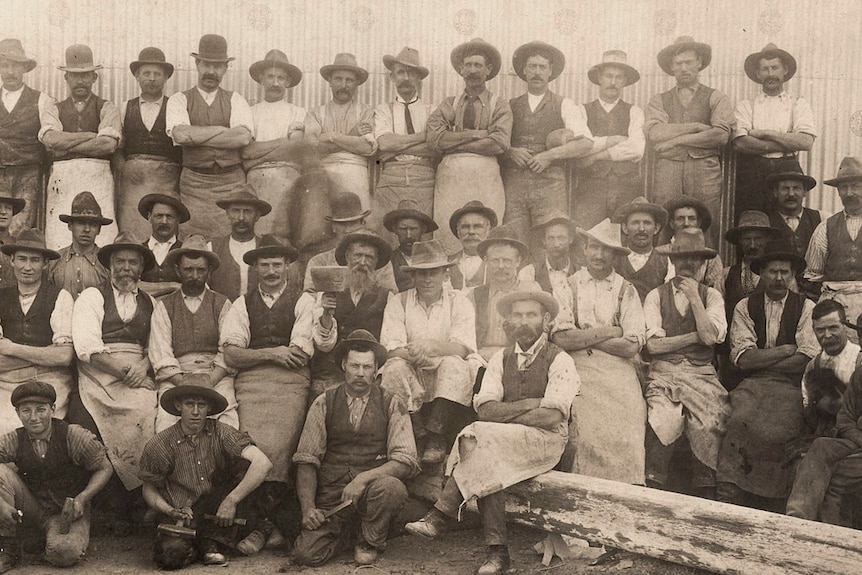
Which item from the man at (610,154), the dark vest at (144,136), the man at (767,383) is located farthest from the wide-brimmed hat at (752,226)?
the dark vest at (144,136)

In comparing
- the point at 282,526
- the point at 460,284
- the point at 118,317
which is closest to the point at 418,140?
the point at 460,284

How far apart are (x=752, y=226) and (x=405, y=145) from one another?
2.60 meters

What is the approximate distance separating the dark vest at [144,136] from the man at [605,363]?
3.20 m

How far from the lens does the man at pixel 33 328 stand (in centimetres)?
671

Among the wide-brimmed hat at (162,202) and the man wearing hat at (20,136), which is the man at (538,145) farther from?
the man wearing hat at (20,136)

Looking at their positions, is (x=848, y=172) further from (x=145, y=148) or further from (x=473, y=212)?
(x=145, y=148)

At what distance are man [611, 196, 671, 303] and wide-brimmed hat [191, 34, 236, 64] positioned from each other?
10.7ft

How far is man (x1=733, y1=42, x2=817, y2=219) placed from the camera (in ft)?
25.5

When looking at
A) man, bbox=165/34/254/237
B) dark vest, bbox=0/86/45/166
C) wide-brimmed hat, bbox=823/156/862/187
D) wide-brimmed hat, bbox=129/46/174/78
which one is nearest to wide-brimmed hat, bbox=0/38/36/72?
dark vest, bbox=0/86/45/166

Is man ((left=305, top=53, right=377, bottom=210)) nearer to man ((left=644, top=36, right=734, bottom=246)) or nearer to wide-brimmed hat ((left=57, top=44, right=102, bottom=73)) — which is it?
wide-brimmed hat ((left=57, top=44, right=102, bottom=73))

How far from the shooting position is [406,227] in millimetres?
7480

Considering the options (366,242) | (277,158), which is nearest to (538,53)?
(366,242)

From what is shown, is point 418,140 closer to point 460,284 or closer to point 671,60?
A: point 460,284

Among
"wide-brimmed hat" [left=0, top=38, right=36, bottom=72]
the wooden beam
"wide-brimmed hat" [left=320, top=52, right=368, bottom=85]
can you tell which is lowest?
the wooden beam
